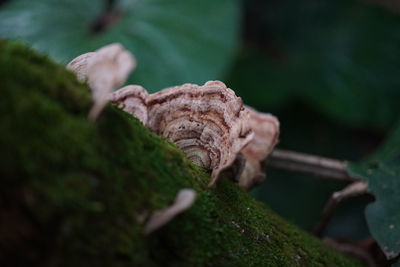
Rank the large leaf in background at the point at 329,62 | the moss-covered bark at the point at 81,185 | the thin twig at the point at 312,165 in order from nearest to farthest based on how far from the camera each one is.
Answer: the moss-covered bark at the point at 81,185, the thin twig at the point at 312,165, the large leaf in background at the point at 329,62

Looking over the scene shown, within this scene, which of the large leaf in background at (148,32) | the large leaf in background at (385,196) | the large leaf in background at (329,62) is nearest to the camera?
the large leaf in background at (385,196)

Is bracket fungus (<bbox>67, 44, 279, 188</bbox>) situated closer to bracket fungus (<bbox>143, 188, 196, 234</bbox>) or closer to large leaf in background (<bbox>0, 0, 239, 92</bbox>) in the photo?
bracket fungus (<bbox>143, 188, 196, 234</bbox>)

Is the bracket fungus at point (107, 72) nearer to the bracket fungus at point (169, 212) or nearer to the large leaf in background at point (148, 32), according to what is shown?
the bracket fungus at point (169, 212)

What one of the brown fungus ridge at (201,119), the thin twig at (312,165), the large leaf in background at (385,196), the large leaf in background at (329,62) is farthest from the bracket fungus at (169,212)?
the large leaf in background at (329,62)

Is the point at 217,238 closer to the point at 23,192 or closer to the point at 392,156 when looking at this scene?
the point at 23,192

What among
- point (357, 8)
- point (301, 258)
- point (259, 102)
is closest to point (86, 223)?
point (301, 258)

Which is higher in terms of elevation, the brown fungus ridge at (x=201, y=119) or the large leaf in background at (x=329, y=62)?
the large leaf in background at (x=329, y=62)

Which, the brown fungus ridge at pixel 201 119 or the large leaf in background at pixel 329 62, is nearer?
the brown fungus ridge at pixel 201 119

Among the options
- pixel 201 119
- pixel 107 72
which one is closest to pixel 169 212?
pixel 107 72
